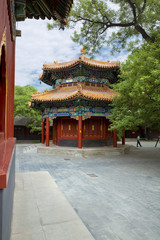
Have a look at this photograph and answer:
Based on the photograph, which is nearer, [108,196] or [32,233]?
[32,233]

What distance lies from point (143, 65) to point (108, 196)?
5.70 metres

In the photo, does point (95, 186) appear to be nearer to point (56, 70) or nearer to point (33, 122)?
point (56, 70)

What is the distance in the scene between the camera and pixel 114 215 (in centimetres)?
358

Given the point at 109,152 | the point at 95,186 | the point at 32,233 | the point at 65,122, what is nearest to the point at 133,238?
the point at 32,233

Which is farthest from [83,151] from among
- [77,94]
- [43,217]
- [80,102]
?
[43,217]

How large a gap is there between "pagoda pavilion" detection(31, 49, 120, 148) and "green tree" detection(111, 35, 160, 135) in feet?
10.1

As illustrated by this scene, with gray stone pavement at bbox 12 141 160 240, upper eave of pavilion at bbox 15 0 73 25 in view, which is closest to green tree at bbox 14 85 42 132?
gray stone pavement at bbox 12 141 160 240

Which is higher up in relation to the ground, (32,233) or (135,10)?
(135,10)

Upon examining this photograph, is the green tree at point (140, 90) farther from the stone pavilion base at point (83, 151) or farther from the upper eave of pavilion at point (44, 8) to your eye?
the upper eave of pavilion at point (44, 8)

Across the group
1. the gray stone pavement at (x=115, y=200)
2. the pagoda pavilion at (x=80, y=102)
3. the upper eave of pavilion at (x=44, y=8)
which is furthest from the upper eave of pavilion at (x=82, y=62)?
the upper eave of pavilion at (x=44, y=8)

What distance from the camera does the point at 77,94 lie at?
11.4 m

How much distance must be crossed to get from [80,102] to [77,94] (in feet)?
3.49

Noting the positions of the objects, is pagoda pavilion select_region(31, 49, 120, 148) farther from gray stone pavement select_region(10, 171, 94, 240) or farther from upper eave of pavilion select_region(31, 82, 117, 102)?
gray stone pavement select_region(10, 171, 94, 240)

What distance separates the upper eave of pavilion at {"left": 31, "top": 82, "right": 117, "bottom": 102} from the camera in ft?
38.1
